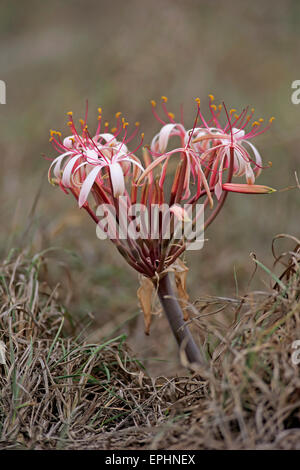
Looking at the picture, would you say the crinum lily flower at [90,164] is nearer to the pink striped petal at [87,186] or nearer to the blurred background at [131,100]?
the pink striped petal at [87,186]

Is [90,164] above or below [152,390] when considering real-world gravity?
above

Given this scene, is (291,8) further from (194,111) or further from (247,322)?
(247,322)

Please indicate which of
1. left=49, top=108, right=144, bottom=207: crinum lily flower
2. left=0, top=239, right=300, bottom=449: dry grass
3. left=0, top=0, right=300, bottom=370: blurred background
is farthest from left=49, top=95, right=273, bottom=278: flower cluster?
left=0, top=0, right=300, bottom=370: blurred background

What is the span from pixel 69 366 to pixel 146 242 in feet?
1.82

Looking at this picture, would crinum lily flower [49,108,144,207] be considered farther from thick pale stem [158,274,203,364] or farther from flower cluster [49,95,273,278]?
thick pale stem [158,274,203,364]

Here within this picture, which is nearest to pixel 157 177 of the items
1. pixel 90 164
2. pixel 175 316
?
pixel 90 164

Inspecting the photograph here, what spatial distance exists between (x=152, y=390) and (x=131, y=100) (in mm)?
4072

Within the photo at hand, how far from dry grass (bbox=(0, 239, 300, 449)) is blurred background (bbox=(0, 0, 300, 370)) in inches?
13.2

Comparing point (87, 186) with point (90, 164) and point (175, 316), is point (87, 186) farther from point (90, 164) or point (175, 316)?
point (175, 316)

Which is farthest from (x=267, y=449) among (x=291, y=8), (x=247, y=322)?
(x=291, y=8)

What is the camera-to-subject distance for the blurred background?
3279mm

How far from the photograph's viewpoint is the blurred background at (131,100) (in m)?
3.28

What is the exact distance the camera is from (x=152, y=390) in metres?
2.11

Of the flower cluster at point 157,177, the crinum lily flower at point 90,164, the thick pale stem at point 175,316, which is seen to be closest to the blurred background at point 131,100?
the thick pale stem at point 175,316
